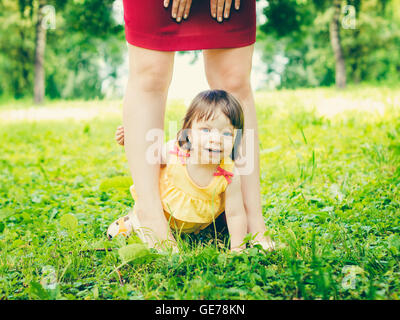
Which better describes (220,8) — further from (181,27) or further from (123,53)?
(123,53)

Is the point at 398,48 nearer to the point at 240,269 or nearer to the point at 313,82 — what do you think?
the point at 313,82

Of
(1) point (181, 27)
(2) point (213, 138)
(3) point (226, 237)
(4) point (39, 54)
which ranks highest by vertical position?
(4) point (39, 54)

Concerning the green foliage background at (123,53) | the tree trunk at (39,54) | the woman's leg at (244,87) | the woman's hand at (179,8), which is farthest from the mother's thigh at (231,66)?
the tree trunk at (39,54)

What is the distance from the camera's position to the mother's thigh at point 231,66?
1.86 m

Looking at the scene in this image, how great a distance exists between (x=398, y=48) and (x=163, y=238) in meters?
22.7

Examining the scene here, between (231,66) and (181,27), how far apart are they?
0.29 meters

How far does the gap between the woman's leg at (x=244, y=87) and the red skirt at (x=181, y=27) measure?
76 mm

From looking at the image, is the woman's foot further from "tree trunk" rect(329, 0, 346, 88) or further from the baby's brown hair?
"tree trunk" rect(329, 0, 346, 88)

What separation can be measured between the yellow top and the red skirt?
469mm

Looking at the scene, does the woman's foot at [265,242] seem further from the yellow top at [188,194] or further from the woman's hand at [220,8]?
the woman's hand at [220,8]

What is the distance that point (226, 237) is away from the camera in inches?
75.8

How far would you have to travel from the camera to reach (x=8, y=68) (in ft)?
60.1

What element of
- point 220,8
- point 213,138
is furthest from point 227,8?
point 213,138

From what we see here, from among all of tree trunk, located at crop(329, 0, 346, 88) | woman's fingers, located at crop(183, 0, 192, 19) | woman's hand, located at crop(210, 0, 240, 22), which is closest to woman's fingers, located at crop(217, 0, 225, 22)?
woman's hand, located at crop(210, 0, 240, 22)
